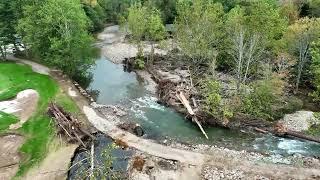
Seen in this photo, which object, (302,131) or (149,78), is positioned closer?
(302,131)

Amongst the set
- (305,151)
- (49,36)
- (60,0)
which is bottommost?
(305,151)

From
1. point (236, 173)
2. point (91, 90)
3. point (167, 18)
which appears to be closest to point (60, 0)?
point (91, 90)

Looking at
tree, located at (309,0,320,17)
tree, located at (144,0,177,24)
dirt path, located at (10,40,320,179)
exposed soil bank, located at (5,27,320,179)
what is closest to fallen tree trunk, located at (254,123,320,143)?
exposed soil bank, located at (5,27,320,179)

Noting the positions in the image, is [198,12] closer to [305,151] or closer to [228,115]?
[228,115]

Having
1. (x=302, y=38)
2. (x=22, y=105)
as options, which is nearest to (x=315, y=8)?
(x=302, y=38)

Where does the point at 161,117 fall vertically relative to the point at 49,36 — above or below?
below

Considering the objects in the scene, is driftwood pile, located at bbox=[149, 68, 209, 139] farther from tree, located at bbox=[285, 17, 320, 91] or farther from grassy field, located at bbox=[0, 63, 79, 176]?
tree, located at bbox=[285, 17, 320, 91]

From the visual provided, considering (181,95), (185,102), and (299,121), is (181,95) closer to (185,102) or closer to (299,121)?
(185,102)
